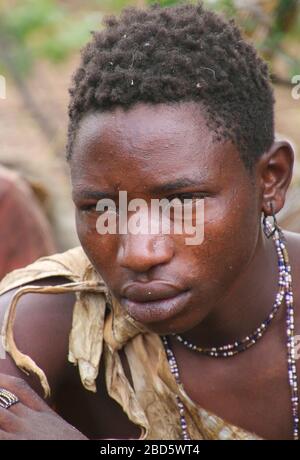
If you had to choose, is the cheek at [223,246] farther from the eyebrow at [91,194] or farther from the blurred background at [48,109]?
the blurred background at [48,109]

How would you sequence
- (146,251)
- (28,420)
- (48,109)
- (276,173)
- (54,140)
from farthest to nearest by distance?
(48,109)
(54,140)
(276,173)
(28,420)
(146,251)

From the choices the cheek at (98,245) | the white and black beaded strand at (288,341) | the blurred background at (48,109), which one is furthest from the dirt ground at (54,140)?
the cheek at (98,245)

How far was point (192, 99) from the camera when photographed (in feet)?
6.69

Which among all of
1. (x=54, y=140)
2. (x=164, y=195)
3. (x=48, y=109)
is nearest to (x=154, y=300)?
(x=164, y=195)

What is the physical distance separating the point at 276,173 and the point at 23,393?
0.84 m

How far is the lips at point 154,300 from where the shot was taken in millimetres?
2029

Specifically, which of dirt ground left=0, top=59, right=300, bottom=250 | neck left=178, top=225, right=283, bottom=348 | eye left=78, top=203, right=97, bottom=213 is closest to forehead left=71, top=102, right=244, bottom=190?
eye left=78, top=203, right=97, bottom=213

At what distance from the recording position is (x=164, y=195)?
6.67 ft

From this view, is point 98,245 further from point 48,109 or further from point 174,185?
point 48,109

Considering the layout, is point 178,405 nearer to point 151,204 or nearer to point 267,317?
point 267,317

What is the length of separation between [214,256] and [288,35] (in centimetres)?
166

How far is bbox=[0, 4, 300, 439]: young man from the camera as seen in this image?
2.03m

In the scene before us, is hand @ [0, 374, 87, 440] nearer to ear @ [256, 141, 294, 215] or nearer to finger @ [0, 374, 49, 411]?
finger @ [0, 374, 49, 411]

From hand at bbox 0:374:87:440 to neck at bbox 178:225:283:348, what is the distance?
485 mm
